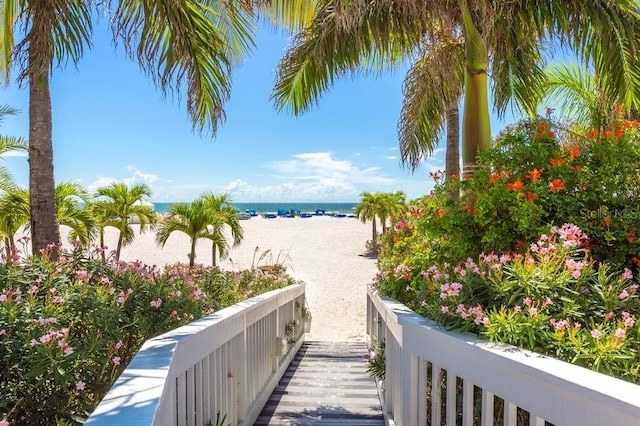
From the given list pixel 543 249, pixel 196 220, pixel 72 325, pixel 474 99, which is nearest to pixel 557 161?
pixel 543 249

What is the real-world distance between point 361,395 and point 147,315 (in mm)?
2434

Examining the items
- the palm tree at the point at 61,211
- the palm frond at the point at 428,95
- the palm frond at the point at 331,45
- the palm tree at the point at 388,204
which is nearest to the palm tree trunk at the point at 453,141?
the palm frond at the point at 428,95

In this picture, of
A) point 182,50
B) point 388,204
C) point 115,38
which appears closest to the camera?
point 115,38

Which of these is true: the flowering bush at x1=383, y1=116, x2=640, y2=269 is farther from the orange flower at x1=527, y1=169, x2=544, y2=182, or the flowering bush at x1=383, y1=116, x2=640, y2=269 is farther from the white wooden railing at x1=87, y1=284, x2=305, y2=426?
the white wooden railing at x1=87, y1=284, x2=305, y2=426

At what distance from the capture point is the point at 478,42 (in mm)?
4461

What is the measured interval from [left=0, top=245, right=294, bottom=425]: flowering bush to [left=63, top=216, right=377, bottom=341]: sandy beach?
A: 420cm

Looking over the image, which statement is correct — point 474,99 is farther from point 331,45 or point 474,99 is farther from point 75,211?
point 75,211

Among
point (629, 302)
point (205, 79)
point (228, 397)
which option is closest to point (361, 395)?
point (228, 397)

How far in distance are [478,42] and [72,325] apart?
446cm

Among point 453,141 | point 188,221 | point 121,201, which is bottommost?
point 188,221

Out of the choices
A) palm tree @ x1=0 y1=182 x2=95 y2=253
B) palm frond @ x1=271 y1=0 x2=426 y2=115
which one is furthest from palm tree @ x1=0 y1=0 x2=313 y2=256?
palm tree @ x1=0 y1=182 x2=95 y2=253

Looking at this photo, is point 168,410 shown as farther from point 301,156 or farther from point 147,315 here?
point 301,156

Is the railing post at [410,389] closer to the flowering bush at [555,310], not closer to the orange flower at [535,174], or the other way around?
the flowering bush at [555,310]

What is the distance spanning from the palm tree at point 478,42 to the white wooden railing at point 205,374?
8.94ft
